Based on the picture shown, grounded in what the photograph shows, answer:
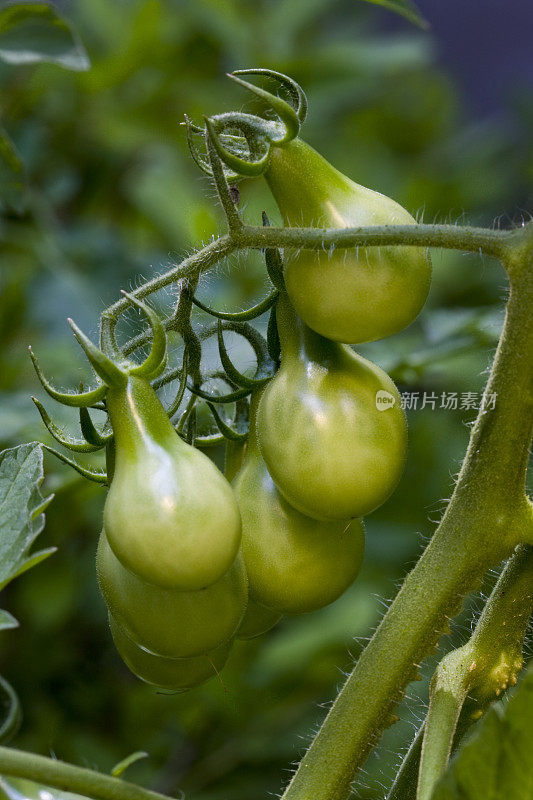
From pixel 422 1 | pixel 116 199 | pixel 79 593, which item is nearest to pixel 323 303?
pixel 79 593

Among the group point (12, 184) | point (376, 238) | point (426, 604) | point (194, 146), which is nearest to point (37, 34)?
point (12, 184)

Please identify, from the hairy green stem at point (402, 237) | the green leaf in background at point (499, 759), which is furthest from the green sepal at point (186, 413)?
the green leaf in background at point (499, 759)

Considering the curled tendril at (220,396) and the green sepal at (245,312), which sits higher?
the green sepal at (245,312)

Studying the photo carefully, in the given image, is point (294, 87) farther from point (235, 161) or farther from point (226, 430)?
point (226, 430)

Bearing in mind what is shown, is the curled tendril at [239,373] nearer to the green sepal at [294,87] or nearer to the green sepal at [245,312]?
the green sepal at [245,312]

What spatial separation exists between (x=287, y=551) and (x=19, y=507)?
139 millimetres

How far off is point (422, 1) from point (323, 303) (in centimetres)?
198

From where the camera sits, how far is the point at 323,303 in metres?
0.44

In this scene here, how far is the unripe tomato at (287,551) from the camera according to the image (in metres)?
0.47

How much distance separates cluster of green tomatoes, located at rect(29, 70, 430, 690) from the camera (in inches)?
16.1

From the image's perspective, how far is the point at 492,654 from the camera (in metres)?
0.51

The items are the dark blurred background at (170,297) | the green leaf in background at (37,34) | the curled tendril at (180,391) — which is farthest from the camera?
the dark blurred background at (170,297)

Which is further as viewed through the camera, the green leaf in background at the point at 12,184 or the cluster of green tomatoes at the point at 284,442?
the green leaf in background at the point at 12,184

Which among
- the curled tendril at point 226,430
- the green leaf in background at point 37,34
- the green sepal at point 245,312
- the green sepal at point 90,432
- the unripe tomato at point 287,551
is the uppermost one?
the green leaf in background at point 37,34
